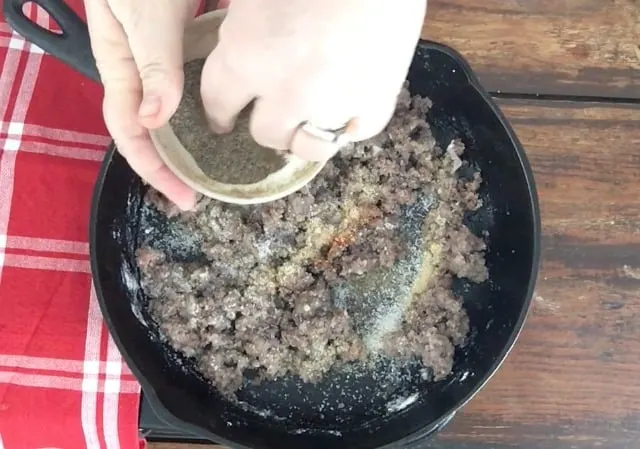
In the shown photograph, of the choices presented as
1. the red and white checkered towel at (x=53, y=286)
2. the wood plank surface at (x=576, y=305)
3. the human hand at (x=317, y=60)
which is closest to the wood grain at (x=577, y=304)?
the wood plank surface at (x=576, y=305)

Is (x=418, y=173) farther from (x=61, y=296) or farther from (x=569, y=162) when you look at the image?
(x=61, y=296)

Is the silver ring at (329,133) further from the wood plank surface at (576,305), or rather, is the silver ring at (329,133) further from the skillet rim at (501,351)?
the wood plank surface at (576,305)

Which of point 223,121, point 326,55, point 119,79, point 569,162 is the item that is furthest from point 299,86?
point 569,162

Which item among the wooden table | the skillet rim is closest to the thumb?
the skillet rim

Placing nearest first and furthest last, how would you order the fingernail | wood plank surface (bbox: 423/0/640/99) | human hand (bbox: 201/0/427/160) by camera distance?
human hand (bbox: 201/0/427/160) < the fingernail < wood plank surface (bbox: 423/0/640/99)

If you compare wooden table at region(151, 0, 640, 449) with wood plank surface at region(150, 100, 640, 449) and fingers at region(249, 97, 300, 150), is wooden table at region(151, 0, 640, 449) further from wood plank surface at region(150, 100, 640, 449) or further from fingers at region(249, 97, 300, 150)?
fingers at region(249, 97, 300, 150)

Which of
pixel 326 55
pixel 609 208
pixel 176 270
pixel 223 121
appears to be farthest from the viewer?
pixel 609 208
